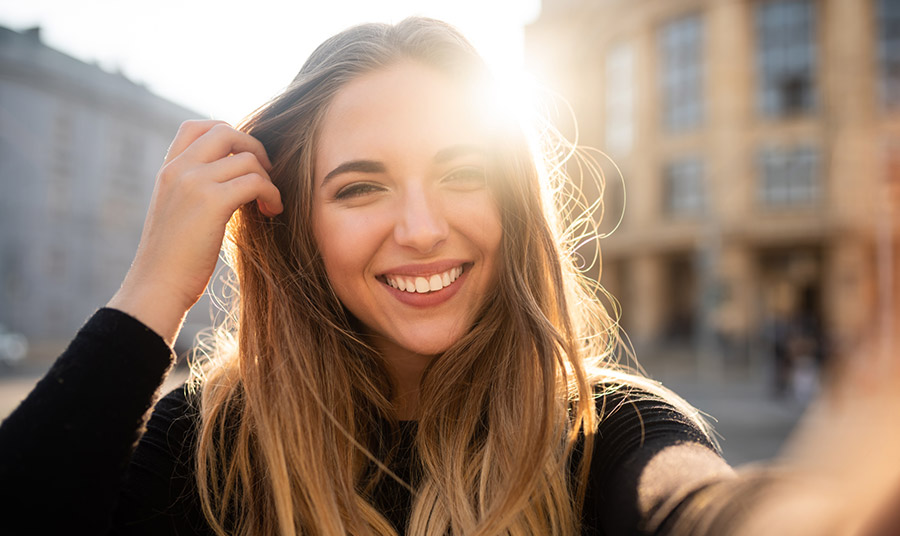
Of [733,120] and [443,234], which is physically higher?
[733,120]

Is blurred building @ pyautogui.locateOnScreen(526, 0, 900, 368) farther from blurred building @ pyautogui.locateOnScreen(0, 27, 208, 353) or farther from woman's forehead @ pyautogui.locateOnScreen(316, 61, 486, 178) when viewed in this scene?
blurred building @ pyautogui.locateOnScreen(0, 27, 208, 353)

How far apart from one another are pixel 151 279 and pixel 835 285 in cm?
3462

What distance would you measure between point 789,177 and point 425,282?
1339 inches

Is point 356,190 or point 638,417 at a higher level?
point 356,190

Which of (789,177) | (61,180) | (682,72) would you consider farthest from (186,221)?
(61,180)

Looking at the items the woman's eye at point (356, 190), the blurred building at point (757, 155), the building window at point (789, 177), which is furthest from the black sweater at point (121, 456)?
the building window at point (789, 177)

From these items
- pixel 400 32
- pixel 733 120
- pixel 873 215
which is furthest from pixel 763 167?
pixel 400 32

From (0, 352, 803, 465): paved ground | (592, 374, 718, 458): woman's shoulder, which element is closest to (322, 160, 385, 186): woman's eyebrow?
(592, 374, 718, 458): woman's shoulder

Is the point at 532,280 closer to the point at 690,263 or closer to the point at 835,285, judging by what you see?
the point at 835,285

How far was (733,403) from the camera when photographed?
17.0m

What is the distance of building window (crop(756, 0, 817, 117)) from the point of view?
104ft

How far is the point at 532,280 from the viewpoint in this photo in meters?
2.06

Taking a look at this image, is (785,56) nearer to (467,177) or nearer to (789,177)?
(789,177)

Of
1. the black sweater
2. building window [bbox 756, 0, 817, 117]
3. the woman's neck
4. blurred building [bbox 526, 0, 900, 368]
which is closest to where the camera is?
the black sweater
